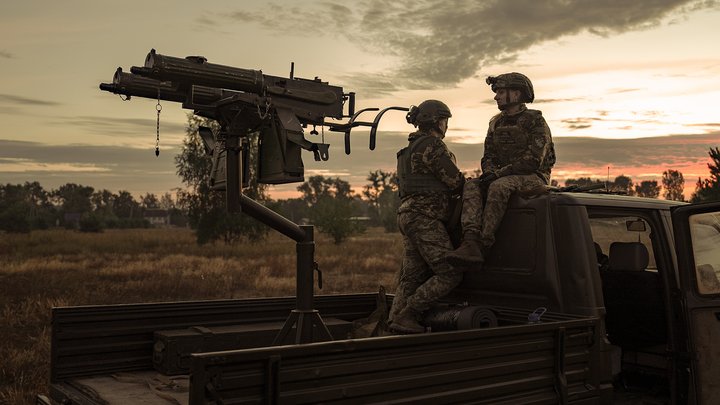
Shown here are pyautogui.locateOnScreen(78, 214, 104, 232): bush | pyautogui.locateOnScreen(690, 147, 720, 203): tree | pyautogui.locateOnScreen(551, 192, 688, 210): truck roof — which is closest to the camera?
pyautogui.locateOnScreen(551, 192, 688, 210): truck roof

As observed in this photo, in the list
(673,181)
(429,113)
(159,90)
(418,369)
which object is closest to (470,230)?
(429,113)

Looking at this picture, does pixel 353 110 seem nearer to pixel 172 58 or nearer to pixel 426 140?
pixel 426 140

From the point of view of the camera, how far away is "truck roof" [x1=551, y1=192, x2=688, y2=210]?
166 inches

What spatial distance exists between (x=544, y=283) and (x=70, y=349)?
3078 millimetres

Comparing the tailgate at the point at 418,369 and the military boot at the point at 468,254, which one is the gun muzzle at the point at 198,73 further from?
the tailgate at the point at 418,369

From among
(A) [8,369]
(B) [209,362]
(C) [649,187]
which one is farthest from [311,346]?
(C) [649,187]

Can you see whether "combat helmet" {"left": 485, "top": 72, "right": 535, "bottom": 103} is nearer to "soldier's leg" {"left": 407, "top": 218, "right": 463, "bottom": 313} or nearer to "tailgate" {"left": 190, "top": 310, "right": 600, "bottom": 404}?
"soldier's leg" {"left": 407, "top": 218, "right": 463, "bottom": 313}

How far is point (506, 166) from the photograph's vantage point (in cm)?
471

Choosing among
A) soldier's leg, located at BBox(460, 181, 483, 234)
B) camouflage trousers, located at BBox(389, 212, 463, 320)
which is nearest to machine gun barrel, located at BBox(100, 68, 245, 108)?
camouflage trousers, located at BBox(389, 212, 463, 320)

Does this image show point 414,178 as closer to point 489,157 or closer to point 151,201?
point 489,157

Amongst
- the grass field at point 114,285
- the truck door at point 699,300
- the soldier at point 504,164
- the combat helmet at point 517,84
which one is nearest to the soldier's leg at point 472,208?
the soldier at point 504,164

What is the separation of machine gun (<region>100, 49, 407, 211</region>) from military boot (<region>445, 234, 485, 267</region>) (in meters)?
1.09

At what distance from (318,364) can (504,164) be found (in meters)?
2.78

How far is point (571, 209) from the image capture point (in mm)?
4180
